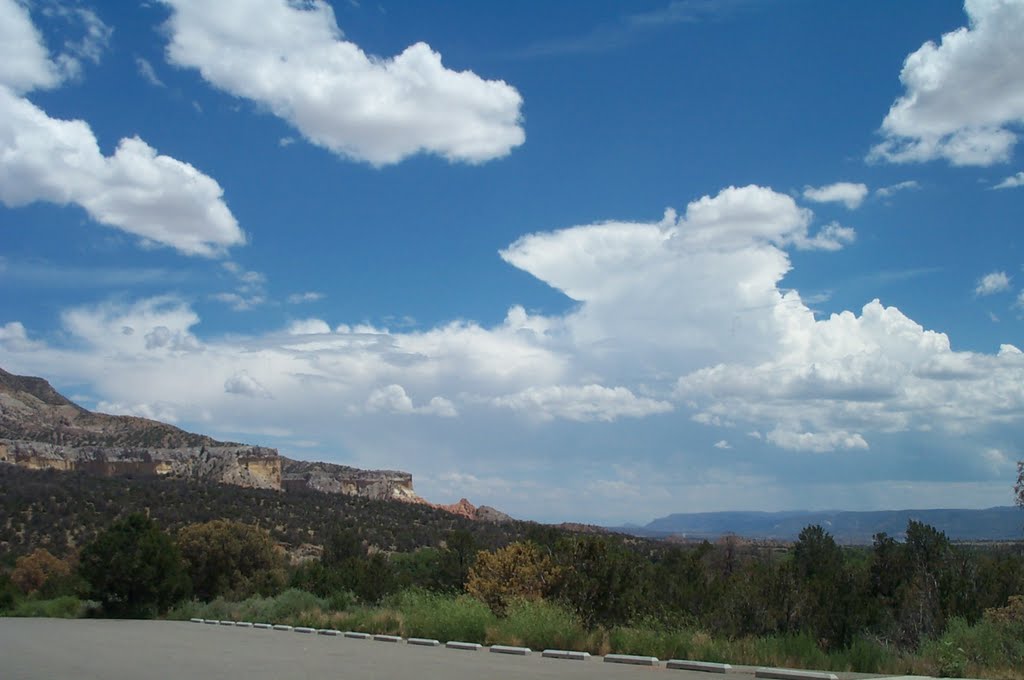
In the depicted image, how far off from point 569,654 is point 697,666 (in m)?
3.15

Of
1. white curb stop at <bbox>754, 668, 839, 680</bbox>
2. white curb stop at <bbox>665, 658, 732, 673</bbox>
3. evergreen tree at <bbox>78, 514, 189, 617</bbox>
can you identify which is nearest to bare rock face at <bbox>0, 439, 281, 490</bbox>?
evergreen tree at <bbox>78, 514, 189, 617</bbox>

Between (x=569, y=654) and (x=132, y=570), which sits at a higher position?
(x=569, y=654)

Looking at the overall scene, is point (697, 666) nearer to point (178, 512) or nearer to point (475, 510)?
point (178, 512)

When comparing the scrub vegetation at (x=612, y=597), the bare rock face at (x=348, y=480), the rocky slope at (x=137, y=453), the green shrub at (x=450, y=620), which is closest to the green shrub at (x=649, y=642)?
the scrub vegetation at (x=612, y=597)

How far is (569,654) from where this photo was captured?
54.3 ft

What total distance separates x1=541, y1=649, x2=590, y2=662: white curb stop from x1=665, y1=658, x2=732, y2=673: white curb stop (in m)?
2.09

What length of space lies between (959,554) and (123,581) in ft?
104

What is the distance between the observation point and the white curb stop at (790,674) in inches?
485

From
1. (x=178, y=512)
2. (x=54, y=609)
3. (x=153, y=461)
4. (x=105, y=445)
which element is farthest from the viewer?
(x=105, y=445)

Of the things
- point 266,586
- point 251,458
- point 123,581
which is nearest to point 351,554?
point 266,586

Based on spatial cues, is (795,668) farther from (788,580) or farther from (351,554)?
(351,554)

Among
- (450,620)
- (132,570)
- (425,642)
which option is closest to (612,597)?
(450,620)

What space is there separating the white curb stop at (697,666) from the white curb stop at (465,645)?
5353 millimetres

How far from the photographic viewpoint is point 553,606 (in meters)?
20.4
